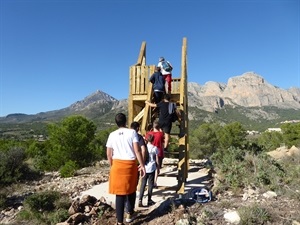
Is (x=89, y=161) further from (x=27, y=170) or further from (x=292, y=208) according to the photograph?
(x=292, y=208)

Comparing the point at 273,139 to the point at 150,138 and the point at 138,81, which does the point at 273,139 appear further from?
the point at 150,138

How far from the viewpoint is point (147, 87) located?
8.60 meters

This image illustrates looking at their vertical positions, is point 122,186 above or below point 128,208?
above

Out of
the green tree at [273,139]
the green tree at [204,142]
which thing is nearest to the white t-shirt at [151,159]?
the green tree at [204,142]

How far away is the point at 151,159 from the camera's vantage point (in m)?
6.45

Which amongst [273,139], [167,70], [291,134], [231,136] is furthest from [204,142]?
[167,70]

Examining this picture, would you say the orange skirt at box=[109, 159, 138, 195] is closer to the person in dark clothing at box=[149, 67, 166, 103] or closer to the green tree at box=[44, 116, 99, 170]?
the person in dark clothing at box=[149, 67, 166, 103]

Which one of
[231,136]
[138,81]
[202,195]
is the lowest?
[202,195]

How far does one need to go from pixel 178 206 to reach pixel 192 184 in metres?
2.87

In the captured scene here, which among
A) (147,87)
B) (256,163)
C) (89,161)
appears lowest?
(89,161)

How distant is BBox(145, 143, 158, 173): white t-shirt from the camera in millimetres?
6355

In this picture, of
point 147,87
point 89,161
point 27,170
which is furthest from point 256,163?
point 89,161

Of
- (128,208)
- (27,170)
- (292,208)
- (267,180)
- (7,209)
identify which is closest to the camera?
(128,208)

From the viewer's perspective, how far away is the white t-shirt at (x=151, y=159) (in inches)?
250
